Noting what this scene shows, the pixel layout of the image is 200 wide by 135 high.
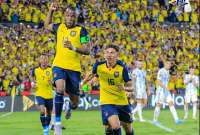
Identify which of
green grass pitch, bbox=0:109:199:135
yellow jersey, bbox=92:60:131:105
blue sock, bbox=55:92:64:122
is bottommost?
green grass pitch, bbox=0:109:199:135

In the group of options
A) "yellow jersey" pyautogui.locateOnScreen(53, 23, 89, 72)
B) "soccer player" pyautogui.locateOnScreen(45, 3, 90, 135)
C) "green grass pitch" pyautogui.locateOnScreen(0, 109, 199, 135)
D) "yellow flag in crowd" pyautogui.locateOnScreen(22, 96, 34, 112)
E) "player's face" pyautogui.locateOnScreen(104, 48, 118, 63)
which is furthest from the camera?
"yellow flag in crowd" pyautogui.locateOnScreen(22, 96, 34, 112)

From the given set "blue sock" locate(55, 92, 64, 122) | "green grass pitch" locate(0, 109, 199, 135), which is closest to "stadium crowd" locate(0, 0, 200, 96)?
"green grass pitch" locate(0, 109, 199, 135)

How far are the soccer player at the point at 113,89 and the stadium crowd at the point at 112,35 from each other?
15.9 meters

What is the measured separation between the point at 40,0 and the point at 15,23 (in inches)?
163

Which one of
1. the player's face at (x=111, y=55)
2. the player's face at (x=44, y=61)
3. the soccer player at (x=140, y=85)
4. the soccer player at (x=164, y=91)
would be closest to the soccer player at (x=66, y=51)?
the player's face at (x=111, y=55)

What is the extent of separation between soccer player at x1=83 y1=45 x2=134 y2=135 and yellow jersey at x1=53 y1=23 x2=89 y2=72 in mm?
1029

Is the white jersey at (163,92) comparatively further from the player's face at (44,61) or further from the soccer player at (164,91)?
the player's face at (44,61)

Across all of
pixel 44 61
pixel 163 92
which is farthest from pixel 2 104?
pixel 44 61

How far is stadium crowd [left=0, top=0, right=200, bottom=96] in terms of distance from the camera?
30906 mm

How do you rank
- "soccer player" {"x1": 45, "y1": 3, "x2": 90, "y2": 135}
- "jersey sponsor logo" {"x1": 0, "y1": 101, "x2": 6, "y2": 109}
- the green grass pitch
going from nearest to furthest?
"soccer player" {"x1": 45, "y1": 3, "x2": 90, "y2": 135}, the green grass pitch, "jersey sponsor logo" {"x1": 0, "y1": 101, "x2": 6, "y2": 109}

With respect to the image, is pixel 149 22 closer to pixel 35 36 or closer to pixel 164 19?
pixel 164 19

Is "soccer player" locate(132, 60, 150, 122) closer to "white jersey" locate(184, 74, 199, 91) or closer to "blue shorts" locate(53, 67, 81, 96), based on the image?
"white jersey" locate(184, 74, 199, 91)

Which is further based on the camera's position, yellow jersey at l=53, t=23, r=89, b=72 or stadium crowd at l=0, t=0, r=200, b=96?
stadium crowd at l=0, t=0, r=200, b=96

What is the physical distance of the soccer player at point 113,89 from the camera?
1222 cm
